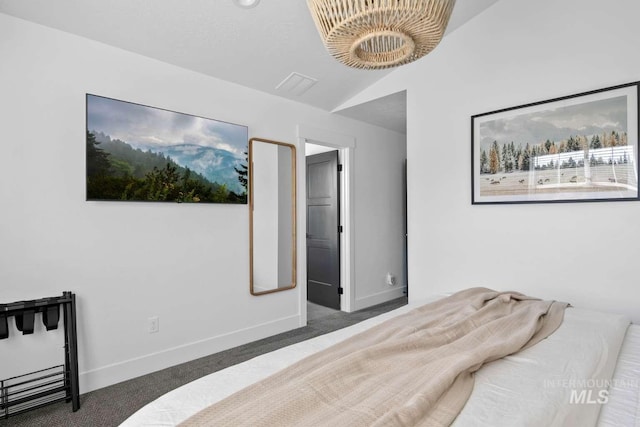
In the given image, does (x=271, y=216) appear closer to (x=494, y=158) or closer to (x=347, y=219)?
(x=347, y=219)

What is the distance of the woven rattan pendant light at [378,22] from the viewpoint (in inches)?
42.8

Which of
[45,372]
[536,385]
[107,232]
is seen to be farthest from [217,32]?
[536,385]

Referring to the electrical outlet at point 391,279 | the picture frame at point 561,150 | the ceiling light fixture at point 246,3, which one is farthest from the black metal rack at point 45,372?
the electrical outlet at point 391,279

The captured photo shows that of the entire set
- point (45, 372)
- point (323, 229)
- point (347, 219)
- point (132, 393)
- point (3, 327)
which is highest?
point (347, 219)

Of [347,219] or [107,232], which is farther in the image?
[347,219]

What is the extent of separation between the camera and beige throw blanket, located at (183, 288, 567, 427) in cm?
92

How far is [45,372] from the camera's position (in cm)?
214

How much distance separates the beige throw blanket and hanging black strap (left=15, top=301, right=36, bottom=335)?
1760 mm

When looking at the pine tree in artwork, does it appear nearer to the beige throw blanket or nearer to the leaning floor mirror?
the beige throw blanket

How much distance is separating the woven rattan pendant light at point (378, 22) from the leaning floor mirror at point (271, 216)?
206 centimetres

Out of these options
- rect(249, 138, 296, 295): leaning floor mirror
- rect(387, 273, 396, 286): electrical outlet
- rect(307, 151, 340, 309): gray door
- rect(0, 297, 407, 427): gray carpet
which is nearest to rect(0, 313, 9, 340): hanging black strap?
rect(0, 297, 407, 427): gray carpet

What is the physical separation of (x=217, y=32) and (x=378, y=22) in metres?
1.74

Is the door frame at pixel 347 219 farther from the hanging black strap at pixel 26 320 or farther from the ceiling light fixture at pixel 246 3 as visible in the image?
the hanging black strap at pixel 26 320

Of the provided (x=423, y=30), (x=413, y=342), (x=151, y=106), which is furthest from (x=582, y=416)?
(x=151, y=106)
